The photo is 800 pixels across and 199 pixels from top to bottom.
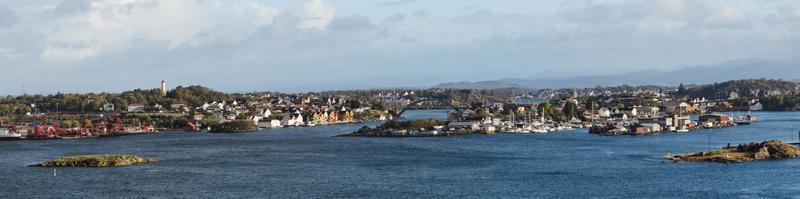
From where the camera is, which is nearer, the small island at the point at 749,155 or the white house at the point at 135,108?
the small island at the point at 749,155

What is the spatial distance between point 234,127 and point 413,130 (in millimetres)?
7562

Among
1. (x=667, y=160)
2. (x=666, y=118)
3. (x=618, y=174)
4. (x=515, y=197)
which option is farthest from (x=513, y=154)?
(x=666, y=118)

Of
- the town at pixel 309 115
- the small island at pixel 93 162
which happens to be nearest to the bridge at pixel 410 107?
the town at pixel 309 115

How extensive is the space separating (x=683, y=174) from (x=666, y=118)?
1773cm

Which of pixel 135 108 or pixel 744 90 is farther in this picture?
pixel 744 90

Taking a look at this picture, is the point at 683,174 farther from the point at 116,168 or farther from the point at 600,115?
the point at 600,115

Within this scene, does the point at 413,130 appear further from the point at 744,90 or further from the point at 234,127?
the point at 744,90

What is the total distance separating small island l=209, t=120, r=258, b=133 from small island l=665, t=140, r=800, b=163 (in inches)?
788

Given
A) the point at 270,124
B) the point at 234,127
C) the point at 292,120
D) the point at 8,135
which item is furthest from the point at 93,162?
the point at 292,120

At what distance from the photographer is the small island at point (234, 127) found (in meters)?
37.2

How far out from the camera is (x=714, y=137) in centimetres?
2839

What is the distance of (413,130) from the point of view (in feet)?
108

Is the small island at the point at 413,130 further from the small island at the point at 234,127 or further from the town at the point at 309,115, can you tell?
the small island at the point at 234,127

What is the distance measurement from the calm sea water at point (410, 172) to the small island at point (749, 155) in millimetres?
534
